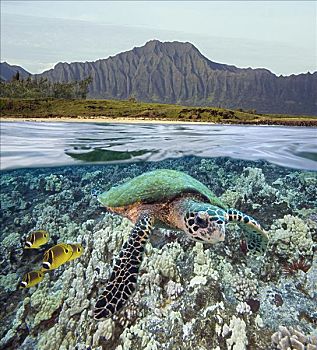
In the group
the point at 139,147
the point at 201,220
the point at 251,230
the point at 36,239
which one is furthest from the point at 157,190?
the point at 139,147

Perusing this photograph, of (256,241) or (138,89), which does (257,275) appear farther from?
(138,89)

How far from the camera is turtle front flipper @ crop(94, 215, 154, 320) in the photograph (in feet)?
10.4

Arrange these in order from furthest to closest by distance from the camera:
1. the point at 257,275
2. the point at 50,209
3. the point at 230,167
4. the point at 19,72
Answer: the point at 19,72, the point at 230,167, the point at 50,209, the point at 257,275

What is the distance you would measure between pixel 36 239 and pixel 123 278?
1553mm

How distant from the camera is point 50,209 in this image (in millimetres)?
4895

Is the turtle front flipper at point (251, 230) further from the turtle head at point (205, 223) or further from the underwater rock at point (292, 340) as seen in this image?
the underwater rock at point (292, 340)

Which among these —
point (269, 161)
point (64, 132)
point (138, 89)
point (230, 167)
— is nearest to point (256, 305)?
point (230, 167)

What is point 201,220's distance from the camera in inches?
125

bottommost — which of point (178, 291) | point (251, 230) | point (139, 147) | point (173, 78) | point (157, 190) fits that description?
point (178, 291)

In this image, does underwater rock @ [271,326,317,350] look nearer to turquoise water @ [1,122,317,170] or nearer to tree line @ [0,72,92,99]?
turquoise water @ [1,122,317,170]

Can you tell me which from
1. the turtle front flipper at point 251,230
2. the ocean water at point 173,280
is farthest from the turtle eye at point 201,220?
the ocean water at point 173,280

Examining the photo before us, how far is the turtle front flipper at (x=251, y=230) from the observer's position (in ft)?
11.9

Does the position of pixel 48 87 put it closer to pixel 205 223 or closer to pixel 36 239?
pixel 36 239

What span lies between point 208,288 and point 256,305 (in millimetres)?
502
